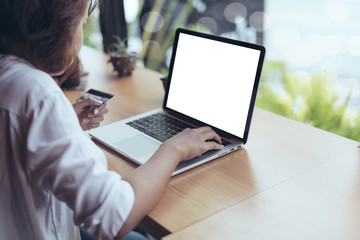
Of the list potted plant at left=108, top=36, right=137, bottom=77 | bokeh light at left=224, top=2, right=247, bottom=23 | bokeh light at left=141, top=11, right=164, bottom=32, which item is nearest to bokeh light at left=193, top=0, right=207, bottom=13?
bokeh light at left=224, top=2, right=247, bottom=23

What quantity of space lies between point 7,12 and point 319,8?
187 centimetres

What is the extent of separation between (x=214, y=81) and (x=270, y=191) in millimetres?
394

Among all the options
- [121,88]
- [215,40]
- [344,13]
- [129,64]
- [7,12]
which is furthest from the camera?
[344,13]

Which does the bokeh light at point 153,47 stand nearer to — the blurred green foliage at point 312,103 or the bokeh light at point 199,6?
the bokeh light at point 199,6

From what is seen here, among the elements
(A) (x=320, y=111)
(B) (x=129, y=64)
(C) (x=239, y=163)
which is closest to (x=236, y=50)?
(C) (x=239, y=163)

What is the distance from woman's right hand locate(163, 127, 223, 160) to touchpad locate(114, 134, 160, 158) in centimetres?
12

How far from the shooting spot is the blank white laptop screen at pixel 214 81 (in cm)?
104

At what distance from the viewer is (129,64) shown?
1.74m

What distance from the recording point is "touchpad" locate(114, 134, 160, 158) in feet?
3.30

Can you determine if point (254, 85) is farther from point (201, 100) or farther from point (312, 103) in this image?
point (312, 103)

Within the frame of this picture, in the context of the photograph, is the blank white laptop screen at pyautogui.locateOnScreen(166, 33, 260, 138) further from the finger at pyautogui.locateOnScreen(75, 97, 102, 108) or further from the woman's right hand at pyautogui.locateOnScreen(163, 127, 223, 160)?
the finger at pyautogui.locateOnScreen(75, 97, 102, 108)

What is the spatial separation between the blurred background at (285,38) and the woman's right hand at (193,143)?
3.14 feet

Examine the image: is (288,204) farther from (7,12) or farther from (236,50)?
(7,12)

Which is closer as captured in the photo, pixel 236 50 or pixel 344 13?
pixel 236 50
